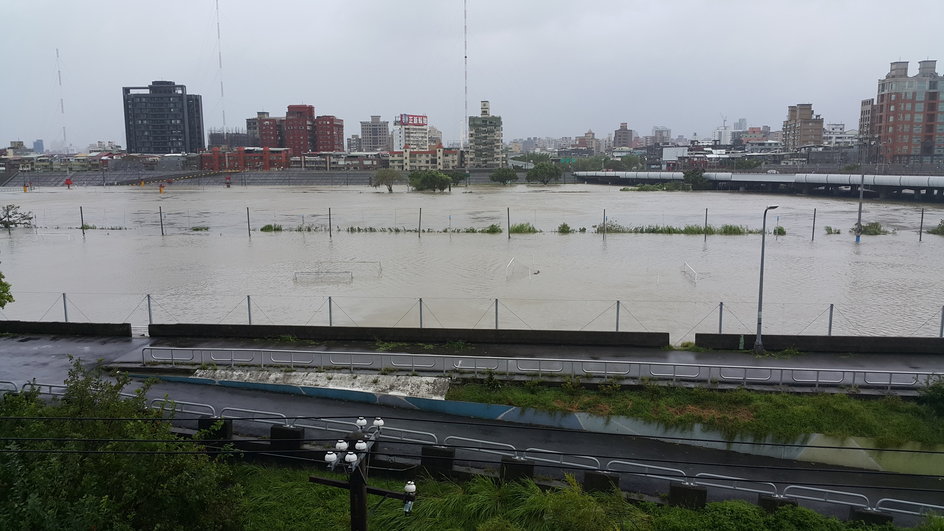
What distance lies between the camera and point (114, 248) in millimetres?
29641

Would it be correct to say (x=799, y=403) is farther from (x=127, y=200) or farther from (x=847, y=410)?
(x=127, y=200)

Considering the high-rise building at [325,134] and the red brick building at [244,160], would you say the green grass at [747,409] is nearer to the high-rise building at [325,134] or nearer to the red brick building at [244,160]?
the red brick building at [244,160]

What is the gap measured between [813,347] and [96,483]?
1216cm

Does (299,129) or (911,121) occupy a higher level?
(299,129)

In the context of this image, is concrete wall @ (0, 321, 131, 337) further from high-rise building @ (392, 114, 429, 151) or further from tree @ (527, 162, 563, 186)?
high-rise building @ (392, 114, 429, 151)

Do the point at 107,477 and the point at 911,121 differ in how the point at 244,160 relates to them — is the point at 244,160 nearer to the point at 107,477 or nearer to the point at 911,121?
the point at 911,121

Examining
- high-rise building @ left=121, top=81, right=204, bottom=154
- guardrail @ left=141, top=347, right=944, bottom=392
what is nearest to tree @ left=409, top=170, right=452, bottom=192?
guardrail @ left=141, top=347, right=944, bottom=392

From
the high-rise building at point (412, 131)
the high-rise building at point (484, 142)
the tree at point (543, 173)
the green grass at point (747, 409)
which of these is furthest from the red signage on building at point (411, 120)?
the green grass at point (747, 409)

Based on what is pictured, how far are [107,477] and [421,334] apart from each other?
24.7 feet

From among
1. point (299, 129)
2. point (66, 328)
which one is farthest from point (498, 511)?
point (299, 129)

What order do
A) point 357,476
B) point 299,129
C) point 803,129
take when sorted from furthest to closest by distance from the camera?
point 299,129 < point 803,129 < point 357,476

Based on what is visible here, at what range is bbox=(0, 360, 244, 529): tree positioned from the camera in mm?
5793

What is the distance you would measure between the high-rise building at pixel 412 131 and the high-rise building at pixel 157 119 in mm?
48438

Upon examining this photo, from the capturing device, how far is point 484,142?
379ft
